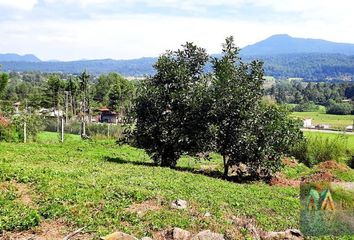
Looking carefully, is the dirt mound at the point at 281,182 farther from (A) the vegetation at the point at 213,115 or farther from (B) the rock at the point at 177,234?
(B) the rock at the point at 177,234

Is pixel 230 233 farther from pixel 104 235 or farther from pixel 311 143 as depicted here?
pixel 311 143

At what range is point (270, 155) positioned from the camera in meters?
23.6

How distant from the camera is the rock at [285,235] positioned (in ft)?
40.8

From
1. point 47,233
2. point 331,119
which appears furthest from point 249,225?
point 331,119

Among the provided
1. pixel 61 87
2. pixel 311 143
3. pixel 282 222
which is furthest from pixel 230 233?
pixel 61 87

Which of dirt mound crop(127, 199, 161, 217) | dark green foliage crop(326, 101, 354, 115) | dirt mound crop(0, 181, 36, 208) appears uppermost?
dirt mound crop(0, 181, 36, 208)

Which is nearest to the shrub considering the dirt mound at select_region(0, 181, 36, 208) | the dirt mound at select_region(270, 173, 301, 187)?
the dirt mound at select_region(270, 173, 301, 187)

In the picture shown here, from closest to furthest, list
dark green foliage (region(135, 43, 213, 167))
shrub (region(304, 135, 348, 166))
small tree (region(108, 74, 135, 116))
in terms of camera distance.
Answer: dark green foliage (region(135, 43, 213, 167))
shrub (region(304, 135, 348, 166))
small tree (region(108, 74, 135, 116))

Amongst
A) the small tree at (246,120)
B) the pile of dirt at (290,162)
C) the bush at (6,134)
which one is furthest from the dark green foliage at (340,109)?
the small tree at (246,120)

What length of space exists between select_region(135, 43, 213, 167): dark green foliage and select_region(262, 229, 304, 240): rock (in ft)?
34.5

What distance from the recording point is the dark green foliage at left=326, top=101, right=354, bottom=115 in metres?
121

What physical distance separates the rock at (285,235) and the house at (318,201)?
584 centimetres

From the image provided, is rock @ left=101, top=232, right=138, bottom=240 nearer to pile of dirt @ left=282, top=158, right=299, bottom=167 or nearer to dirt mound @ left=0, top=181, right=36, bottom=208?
dirt mound @ left=0, top=181, right=36, bottom=208

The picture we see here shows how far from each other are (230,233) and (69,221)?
418 centimetres
